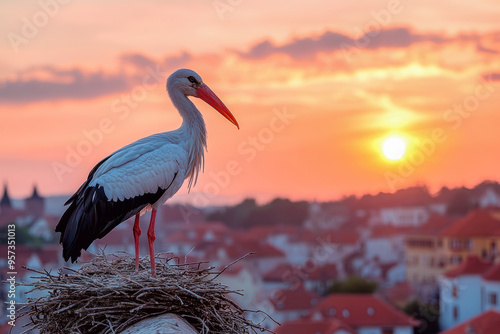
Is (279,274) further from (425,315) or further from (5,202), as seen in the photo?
(5,202)

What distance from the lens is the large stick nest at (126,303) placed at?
6457 mm

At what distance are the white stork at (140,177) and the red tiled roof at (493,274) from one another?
188ft

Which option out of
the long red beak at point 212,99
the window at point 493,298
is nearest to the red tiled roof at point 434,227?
the window at point 493,298

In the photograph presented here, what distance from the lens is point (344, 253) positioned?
109m

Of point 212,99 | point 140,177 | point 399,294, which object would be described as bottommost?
point 399,294

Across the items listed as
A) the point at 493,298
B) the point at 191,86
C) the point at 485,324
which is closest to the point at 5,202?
the point at 493,298

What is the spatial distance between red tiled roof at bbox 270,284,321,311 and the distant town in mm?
75

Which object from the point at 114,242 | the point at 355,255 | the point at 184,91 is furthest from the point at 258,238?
the point at 184,91

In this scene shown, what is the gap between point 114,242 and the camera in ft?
289

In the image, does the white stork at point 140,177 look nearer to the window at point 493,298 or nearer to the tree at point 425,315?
the window at point 493,298

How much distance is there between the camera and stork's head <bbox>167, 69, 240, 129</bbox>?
8.41 meters

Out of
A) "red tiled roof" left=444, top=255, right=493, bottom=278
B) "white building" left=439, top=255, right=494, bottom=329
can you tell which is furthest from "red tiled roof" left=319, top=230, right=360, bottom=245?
"red tiled roof" left=444, top=255, right=493, bottom=278

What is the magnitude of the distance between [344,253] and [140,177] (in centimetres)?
10243

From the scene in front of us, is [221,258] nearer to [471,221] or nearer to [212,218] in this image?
[471,221]
